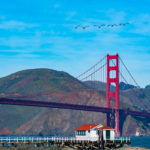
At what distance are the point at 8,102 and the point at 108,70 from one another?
124 feet

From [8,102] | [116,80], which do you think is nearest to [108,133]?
[8,102]

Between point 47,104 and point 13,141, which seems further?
point 47,104

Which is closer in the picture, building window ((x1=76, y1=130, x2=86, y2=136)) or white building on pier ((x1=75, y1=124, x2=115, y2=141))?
white building on pier ((x1=75, y1=124, x2=115, y2=141))

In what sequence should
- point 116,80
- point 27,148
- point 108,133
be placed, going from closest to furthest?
point 27,148, point 108,133, point 116,80

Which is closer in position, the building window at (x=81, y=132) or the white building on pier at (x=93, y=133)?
the white building on pier at (x=93, y=133)

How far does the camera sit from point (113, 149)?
3206 inches

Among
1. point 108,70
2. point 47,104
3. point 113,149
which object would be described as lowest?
point 113,149

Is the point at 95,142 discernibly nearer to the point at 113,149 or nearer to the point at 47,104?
the point at 113,149

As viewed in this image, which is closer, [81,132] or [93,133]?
[93,133]

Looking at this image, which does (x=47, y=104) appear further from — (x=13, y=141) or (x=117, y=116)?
(x=13, y=141)

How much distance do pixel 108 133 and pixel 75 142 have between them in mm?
6706

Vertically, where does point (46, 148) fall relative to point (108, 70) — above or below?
Result: below

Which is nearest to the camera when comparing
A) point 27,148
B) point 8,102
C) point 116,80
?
point 27,148

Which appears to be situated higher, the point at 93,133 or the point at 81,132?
the point at 81,132
